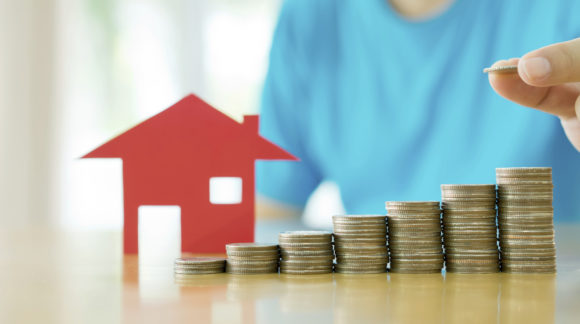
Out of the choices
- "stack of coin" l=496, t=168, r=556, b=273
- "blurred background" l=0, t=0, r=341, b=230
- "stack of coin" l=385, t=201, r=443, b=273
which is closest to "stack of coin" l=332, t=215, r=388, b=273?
"stack of coin" l=385, t=201, r=443, b=273

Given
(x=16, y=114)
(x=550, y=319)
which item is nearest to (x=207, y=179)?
(x=550, y=319)

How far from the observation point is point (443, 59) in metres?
3.37

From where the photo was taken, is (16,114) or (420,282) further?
(16,114)

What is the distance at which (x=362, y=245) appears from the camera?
1.44 metres

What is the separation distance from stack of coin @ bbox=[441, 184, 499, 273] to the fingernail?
0.25m

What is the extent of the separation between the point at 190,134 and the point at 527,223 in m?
0.93

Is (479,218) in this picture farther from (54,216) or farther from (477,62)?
(54,216)

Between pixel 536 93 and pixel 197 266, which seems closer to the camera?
pixel 197 266

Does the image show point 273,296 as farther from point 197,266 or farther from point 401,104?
point 401,104

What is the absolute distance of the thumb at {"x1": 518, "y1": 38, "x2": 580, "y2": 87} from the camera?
4.49ft

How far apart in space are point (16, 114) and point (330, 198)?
2.14m

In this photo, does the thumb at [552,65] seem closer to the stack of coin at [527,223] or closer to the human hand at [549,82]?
the human hand at [549,82]

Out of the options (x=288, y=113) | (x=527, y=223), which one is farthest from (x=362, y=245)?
(x=288, y=113)

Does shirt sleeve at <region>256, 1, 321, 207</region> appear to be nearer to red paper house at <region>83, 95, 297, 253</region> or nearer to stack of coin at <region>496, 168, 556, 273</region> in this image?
red paper house at <region>83, 95, 297, 253</region>
